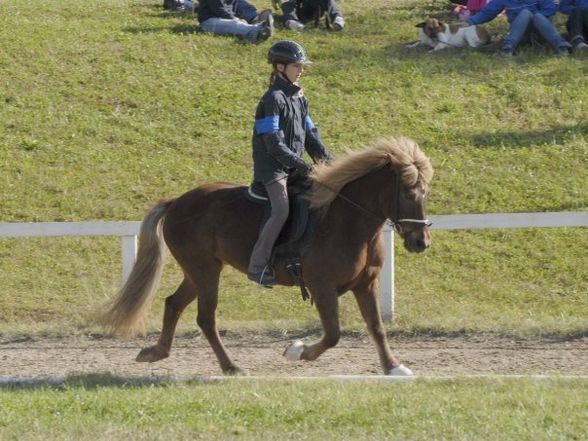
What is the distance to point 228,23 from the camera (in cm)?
2173

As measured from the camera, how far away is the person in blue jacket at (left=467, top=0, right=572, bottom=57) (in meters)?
20.3

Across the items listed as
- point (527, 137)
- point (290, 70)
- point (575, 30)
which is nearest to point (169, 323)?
point (290, 70)

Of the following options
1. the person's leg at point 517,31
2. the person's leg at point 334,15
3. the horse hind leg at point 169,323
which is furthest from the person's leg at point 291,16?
the horse hind leg at point 169,323

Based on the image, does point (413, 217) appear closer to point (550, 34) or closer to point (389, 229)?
point (389, 229)

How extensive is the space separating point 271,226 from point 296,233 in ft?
0.68

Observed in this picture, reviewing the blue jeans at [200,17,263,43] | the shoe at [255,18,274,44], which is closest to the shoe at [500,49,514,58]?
the shoe at [255,18,274,44]

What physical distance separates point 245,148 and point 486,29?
256 inches

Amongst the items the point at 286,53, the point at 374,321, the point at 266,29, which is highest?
the point at 286,53

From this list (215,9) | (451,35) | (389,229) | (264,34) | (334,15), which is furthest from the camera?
(334,15)

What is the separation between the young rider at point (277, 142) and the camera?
9406mm

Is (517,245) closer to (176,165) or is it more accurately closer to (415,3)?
(176,165)

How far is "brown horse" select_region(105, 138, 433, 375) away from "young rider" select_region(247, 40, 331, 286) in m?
0.20

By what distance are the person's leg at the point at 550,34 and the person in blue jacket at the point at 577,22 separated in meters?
0.17

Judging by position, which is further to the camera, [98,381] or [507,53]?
[507,53]
